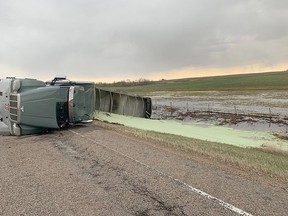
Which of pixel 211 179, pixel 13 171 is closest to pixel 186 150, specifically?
pixel 211 179

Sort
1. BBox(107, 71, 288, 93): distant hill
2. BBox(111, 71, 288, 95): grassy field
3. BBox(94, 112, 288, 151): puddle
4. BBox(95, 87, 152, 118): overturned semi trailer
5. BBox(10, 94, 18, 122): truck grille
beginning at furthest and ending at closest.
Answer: BBox(107, 71, 288, 93): distant hill → BBox(111, 71, 288, 95): grassy field → BBox(95, 87, 152, 118): overturned semi trailer → BBox(94, 112, 288, 151): puddle → BBox(10, 94, 18, 122): truck grille

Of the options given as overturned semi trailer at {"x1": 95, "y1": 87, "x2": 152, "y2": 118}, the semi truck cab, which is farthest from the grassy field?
the semi truck cab

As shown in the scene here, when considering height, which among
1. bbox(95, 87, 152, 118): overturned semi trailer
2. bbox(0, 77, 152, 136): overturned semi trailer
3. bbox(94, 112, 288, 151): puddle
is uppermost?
bbox(0, 77, 152, 136): overturned semi trailer

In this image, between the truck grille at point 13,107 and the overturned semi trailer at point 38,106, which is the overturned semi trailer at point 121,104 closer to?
the overturned semi trailer at point 38,106

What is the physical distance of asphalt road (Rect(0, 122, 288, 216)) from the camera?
575 cm

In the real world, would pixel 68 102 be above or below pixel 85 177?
above

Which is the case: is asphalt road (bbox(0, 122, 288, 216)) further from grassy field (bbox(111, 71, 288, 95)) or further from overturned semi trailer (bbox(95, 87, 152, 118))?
grassy field (bbox(111, 71, 288, 95))

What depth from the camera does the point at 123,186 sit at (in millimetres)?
6855

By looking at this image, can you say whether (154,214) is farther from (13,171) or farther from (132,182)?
(13,171)

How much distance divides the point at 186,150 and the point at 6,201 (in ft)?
19.9

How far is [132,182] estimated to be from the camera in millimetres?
7090

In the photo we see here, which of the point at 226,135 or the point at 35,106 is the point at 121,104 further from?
the point at 35,106

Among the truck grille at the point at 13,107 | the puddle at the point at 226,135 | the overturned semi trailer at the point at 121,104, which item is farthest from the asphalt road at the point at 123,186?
the overturned semi trailer at the point at 121,104

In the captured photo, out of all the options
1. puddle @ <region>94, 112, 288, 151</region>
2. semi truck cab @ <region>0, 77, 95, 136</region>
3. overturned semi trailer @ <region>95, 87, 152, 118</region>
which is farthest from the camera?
overturned semi trailer @ <region>95, 87, 152, 118</region>
